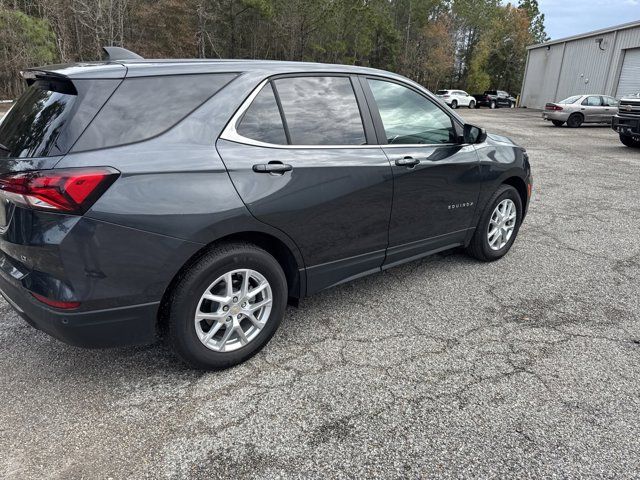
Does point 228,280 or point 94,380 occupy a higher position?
point 228,280

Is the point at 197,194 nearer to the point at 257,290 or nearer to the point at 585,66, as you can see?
the point at 257,290

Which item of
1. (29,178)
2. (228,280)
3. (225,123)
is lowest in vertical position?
(228,280)

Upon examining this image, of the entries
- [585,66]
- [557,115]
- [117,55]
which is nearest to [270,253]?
[117,55]

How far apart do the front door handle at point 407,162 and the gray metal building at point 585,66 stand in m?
27.2

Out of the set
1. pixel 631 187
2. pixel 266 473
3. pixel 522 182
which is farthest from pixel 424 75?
pixel 266 473

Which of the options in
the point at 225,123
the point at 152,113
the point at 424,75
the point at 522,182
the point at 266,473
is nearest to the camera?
the point at 266,473

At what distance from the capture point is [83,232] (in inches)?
83.8

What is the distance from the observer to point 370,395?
2.58m

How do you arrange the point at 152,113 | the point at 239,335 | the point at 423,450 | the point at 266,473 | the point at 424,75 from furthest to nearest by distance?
1. the point at 424,75
2. the point at 239,335
3. the point at 152,113
4. the point at 423,450
5. the point at 266,473

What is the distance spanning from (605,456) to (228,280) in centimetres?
203

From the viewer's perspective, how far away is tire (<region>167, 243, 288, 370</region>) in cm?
248

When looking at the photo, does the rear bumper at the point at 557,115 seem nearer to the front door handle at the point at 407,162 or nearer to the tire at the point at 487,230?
the tire at the point at 487,230

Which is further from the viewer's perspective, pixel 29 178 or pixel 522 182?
pixel 522 182

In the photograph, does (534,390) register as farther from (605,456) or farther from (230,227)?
(230,227)
